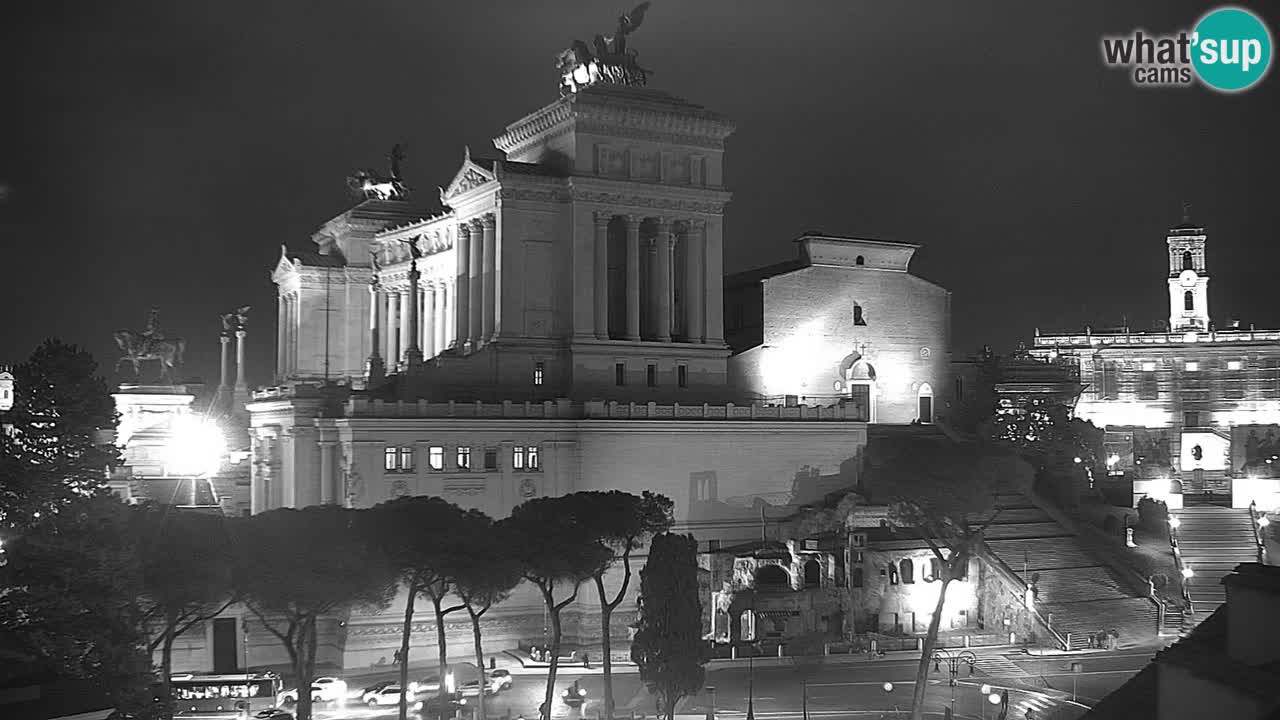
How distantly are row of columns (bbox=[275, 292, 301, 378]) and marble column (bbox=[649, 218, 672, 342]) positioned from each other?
35.8 metres

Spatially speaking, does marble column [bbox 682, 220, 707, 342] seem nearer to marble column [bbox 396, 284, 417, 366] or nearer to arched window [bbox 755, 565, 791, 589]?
arched window [bbox 755, 565, 791, 589]

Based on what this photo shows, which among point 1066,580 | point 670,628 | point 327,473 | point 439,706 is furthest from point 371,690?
point 1066,580

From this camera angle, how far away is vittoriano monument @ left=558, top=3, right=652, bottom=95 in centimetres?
8488

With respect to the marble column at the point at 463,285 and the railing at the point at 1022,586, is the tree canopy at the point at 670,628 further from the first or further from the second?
the marble column at the point at 463,285

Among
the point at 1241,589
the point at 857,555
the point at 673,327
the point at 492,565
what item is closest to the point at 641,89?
the point at 673,327

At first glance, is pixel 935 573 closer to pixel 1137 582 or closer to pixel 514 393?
pixel 1137 582

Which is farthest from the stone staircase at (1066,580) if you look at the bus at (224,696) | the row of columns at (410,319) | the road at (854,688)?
the bus at (224,696)

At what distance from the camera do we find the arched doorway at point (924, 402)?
97.8 meters

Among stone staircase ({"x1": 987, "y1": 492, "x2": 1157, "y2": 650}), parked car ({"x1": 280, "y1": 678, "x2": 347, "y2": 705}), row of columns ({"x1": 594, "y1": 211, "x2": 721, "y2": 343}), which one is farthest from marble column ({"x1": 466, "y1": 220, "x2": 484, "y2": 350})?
stone staircase ({"x1": 987, "y1": 492, "x2": 1157, "y2": 650})

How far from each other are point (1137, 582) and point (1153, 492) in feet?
60.0

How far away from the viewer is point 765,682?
62969 millimetres

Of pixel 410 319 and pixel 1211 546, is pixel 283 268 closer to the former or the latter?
pixel 410 319

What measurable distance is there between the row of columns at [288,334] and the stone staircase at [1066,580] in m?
56.5

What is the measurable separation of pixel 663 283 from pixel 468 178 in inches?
553
